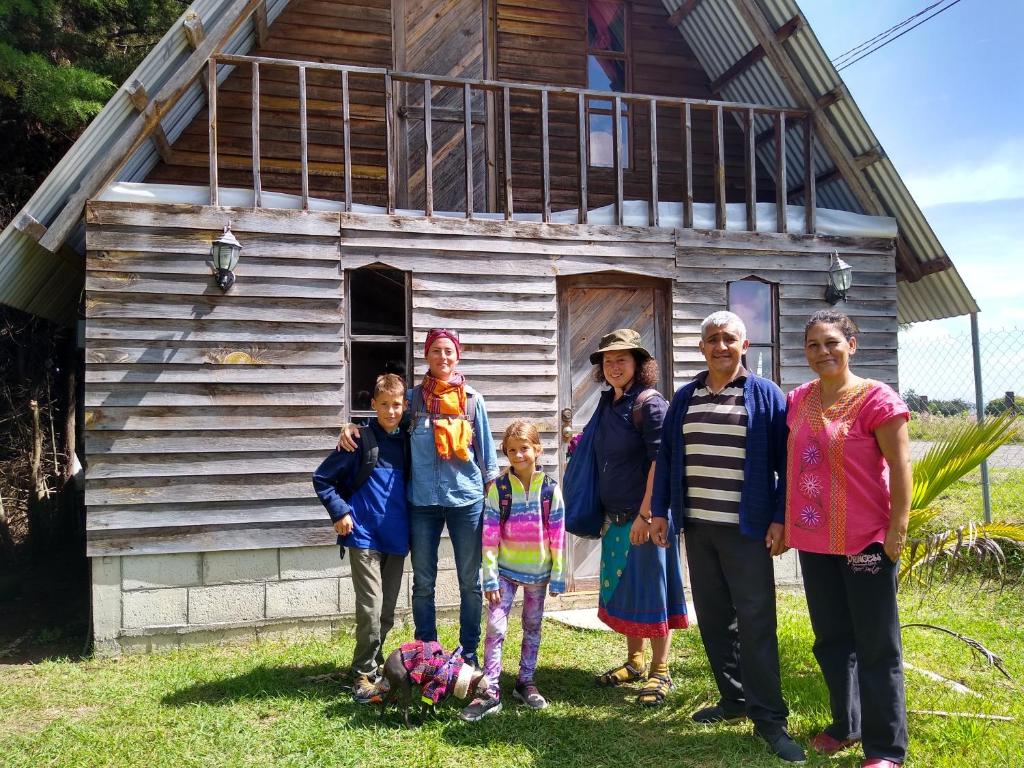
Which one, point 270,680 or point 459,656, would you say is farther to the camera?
point 270,680

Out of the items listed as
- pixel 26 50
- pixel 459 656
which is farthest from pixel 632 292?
pixel 26 50

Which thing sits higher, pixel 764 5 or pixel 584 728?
pixel 764 5

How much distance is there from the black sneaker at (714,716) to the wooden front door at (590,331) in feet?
8.53

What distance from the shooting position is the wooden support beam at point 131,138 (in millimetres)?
5379

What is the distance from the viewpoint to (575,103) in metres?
7.82

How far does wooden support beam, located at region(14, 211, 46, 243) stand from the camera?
17.3 ft

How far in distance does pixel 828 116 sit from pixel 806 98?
27cm

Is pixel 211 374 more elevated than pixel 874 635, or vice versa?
pixel 211 374

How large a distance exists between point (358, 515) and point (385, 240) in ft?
8.86

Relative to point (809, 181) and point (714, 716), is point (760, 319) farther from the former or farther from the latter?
point (714, 716)

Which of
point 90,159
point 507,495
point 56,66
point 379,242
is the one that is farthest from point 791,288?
point 56,66

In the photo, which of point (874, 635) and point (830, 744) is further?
point (830, 744)

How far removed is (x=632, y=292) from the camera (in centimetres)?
673

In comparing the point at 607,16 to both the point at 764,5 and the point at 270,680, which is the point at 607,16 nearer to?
the point at 764,5
